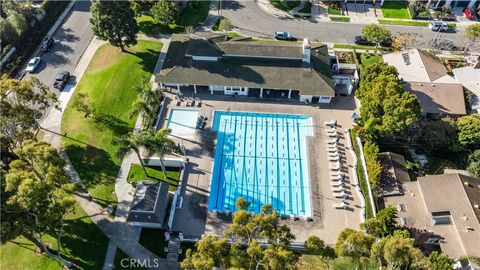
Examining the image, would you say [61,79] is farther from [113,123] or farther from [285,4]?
[285,4]

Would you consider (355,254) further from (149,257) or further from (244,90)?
(244,90)

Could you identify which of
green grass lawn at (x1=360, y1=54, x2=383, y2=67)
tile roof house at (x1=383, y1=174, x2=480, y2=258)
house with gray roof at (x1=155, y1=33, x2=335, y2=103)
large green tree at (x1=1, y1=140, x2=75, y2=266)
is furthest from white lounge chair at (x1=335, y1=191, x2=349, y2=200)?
large green tree at (x1=1, y1=140, x2=75, y2=266)

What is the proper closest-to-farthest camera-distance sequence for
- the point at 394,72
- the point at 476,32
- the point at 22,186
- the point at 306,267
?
the point at 22,186 → the point at 306,267 → the point at 394,72 → the point at 476,32

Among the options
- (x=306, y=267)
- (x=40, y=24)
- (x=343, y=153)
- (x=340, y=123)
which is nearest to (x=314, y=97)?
(x=340, y=123)

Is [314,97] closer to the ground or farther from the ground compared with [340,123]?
farther from the ground

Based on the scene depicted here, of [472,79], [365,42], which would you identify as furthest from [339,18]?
[472,79]

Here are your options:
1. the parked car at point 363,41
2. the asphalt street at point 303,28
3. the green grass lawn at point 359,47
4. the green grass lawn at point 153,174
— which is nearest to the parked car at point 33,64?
Answer: the green grass lawn at point 153,174
